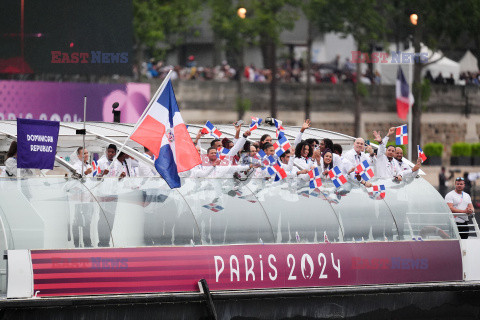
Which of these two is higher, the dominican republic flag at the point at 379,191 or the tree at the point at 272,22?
the tree at the point at 272,22

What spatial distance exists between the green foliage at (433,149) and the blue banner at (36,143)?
44401mm

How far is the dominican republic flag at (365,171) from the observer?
2180 cm

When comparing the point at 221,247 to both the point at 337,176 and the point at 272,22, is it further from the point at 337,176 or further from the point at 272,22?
the point at 272,22

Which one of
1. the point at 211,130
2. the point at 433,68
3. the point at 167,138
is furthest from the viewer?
the point at 433,68

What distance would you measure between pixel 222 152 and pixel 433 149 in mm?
42317

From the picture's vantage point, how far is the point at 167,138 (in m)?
20.2

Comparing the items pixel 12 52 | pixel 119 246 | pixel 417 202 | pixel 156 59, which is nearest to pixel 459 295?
pixel 417 202

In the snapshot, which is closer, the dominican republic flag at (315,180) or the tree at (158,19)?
the dominican republic flag at (315,180)

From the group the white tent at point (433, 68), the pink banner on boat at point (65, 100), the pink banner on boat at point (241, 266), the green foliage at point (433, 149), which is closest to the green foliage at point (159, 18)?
the white tent at point (433, 68)

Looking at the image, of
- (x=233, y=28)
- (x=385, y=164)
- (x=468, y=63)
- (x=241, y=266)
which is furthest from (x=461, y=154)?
(x=241, y=266)

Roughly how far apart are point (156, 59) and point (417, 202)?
4164 cm

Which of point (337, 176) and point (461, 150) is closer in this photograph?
point (337, 176)
